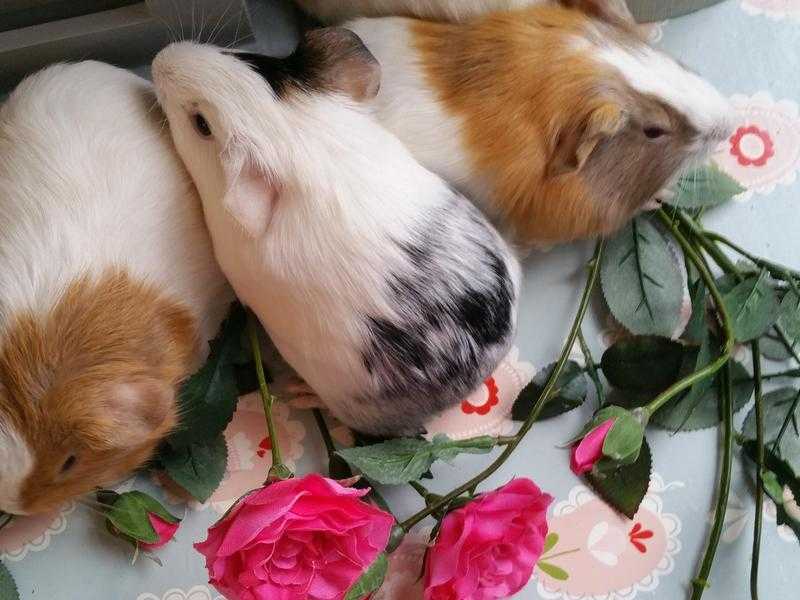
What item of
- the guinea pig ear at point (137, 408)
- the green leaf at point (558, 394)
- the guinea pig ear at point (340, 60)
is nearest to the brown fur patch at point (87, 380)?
the guinea pig ear at point (137, 408)

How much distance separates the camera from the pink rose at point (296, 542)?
0.92m

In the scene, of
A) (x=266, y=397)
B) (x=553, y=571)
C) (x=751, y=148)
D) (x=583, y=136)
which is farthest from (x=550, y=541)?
(x=751, y=148)

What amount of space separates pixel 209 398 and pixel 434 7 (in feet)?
2.06

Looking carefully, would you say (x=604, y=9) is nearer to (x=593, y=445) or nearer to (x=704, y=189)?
(x=704, y=189)

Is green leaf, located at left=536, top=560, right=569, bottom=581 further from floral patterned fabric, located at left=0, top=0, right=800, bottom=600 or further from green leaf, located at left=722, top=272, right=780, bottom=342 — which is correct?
green leaf, located at left=722, top=272, right=780, bottom=342

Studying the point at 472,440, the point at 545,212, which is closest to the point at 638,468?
the point at 472,440

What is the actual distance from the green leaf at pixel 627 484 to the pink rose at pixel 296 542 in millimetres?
398

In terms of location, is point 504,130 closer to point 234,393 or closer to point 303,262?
point 303,262

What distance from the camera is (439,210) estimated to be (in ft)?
3.63

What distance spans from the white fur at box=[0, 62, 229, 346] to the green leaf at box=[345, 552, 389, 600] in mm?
415

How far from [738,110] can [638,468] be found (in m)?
0.60

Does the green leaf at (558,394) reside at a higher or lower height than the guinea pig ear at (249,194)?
lower

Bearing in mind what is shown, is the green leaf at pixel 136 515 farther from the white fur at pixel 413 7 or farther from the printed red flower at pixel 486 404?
the white fur at pixel 413 7

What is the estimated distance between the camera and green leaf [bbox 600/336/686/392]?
1.22 meters
